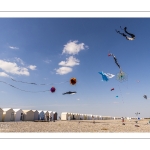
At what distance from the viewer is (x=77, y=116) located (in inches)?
2958

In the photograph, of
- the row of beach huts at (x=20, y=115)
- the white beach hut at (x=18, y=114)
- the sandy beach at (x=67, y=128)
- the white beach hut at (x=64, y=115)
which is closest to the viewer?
the sandy beach at (x=67, y=128)

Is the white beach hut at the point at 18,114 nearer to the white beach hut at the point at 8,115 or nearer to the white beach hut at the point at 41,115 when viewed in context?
the white beach hut at the point at 8,115

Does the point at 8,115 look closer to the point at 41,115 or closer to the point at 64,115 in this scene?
the point at 41,115

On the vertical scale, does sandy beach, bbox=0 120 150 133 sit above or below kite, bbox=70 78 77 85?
below

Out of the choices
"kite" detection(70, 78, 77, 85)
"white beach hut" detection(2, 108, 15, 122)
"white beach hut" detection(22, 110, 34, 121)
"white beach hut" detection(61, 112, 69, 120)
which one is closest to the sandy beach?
"kite" detection(70, 78, 77, 85)

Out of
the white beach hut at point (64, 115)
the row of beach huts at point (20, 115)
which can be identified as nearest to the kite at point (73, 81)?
the row of beach huts at point (20, 115)

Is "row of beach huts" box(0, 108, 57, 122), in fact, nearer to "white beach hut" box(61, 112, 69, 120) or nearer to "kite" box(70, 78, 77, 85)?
"white beach hut" box(61, 112, 69, 120)

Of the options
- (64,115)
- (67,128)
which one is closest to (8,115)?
(67,128)

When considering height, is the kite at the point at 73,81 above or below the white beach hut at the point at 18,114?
above

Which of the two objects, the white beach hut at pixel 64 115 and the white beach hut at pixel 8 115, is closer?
the white beach hut at pixel 8 115
